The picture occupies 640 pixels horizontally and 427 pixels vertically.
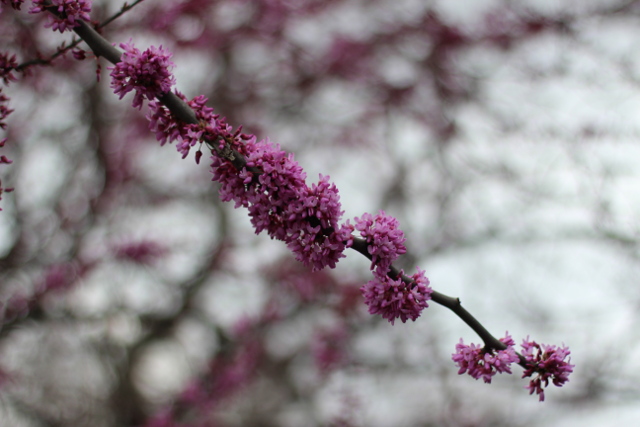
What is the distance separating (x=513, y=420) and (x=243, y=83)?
6.96 m

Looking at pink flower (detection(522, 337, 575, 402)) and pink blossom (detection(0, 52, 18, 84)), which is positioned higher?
pink blossom (detection(0, 52, 18, 84))

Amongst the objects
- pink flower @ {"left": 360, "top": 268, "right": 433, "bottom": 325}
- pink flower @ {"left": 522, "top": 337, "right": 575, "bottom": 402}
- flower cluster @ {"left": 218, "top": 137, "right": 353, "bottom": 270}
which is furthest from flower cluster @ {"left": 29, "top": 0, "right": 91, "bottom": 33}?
pink flower @ {"left": 522, "top": 337, "right": 575, "bottom": 402}

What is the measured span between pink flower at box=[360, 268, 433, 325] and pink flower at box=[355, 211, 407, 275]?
0.17 feet

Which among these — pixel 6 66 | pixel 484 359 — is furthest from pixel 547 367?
pixel 6 66

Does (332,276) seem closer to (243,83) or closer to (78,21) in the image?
(243,83)

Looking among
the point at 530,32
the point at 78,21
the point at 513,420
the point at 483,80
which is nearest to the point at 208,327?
the point at 513,420

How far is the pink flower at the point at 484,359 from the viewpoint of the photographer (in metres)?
1.94

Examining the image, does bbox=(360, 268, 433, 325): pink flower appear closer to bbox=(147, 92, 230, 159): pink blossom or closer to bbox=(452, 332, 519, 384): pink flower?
bbox=(452, 332, 519, 384): pink flower

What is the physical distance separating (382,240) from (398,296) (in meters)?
0.20

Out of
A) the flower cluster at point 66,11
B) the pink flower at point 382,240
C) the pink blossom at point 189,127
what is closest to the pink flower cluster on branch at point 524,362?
the pink flower at point 382,240

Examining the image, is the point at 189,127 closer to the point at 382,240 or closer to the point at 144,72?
the point at 144,72

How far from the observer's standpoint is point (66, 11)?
1.94 metres

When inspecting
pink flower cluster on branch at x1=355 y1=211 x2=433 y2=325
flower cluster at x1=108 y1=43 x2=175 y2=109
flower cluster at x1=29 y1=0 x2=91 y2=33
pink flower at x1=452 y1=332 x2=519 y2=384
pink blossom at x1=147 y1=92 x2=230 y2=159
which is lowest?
pink flower at x1=452 y1=332 x2=519 y2=384

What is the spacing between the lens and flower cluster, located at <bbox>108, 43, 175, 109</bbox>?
1908 millimetres
